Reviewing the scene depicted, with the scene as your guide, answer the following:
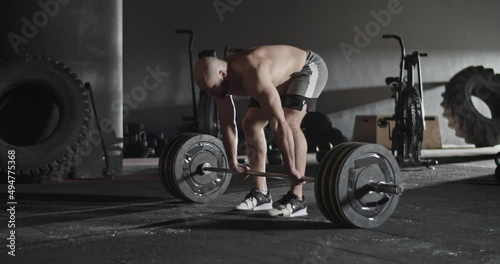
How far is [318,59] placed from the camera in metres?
3.07

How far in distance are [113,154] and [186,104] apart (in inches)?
89.6

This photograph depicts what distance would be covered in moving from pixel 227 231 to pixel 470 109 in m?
5.86

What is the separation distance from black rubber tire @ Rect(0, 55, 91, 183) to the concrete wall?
2178mm

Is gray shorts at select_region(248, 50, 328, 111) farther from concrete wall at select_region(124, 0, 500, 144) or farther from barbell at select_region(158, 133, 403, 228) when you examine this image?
concrete wall at select_region(124, 0, 500, 144)

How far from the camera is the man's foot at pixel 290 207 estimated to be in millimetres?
2900

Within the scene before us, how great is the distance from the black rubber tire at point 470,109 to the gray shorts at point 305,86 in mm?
5160

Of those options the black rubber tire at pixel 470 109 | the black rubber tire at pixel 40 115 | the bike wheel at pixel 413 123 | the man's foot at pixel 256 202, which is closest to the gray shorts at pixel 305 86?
the man's foot at pixel 256 202

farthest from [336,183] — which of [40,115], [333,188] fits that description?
[40,115]

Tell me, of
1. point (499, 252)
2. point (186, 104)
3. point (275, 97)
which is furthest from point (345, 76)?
point (499, 252)

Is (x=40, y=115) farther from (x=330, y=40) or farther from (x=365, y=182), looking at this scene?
(x=330, y=40)

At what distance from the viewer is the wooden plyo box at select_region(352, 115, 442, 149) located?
7418 mm

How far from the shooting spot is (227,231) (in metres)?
2.55

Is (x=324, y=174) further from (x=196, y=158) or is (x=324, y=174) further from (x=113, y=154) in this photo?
(x=113, y=154)

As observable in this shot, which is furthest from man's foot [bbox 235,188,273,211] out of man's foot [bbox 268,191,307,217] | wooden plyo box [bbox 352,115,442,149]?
wooden plyo box [bbox 352,115,442,149]
